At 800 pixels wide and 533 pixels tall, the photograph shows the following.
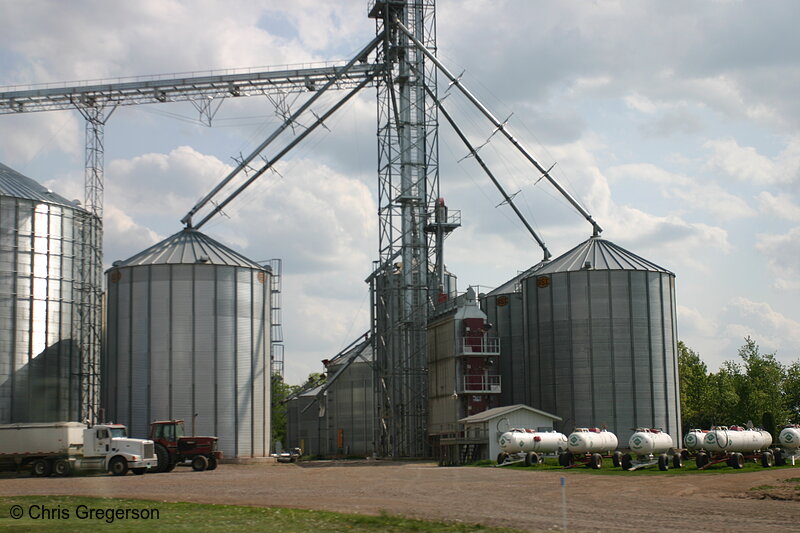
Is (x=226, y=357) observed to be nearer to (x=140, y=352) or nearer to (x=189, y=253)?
(x=140, y=352)

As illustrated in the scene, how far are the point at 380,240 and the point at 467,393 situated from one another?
49.6ft

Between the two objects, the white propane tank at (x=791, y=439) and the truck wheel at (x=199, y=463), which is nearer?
the white propane tank at (x=791, y=439)

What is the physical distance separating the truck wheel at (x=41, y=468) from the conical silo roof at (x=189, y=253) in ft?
75.7

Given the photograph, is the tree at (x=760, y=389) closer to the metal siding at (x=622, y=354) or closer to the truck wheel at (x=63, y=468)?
the metal siding at (x=622, y=354)

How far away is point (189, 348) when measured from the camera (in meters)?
72.9

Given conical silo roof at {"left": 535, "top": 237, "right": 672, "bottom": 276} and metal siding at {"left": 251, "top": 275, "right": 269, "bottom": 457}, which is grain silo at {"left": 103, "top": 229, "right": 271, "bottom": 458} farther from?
conical silo roof at {"left": 535, "top": 237, "right": 672, "bottom": 276}

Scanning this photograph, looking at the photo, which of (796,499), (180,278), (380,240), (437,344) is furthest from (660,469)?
(180,278)

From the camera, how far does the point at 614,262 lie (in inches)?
2916

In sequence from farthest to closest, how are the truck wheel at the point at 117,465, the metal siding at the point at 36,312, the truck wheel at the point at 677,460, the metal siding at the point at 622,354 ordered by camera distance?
the metal siding at the point at 622,354 < the metal siding at the point at 36,312 < the truck wheel at the point at 117,465 < the truck wheel at the point at 677,460

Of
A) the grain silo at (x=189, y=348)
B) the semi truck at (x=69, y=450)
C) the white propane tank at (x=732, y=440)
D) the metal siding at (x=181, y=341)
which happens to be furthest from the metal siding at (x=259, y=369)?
the white propane tank at (x=732, y=440)

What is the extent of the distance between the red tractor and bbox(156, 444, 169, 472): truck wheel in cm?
14

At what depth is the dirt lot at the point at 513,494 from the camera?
27391 mm

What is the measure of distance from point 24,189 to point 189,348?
54.3 feet
